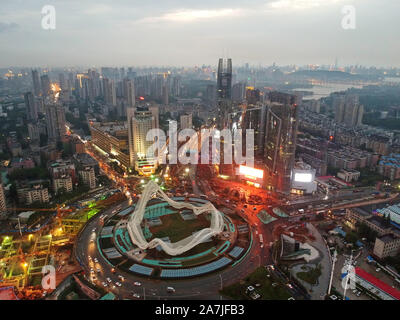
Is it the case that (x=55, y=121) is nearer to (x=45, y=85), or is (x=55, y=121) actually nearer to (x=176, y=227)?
(x=176, y=227)

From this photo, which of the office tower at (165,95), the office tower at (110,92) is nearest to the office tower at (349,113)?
the office tower at (165,95)

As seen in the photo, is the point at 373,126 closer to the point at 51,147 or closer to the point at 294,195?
the point at 294,195

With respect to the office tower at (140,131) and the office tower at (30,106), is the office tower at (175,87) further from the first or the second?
the office tower at (140,131)

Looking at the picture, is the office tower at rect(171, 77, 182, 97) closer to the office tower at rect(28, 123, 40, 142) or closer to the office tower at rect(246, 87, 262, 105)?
the office tower at rect(28, 123, 40, 142)

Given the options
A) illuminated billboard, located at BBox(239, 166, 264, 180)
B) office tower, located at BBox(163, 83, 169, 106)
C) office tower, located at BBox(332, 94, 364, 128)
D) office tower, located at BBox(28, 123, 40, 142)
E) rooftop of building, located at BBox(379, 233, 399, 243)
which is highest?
office tower, located at BBox(163, 83, 169, 106)

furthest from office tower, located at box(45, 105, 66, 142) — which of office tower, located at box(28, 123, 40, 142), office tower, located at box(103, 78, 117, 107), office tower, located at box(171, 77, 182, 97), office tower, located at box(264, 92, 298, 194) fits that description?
office tower, located at box(171, 77, 182, 97)
